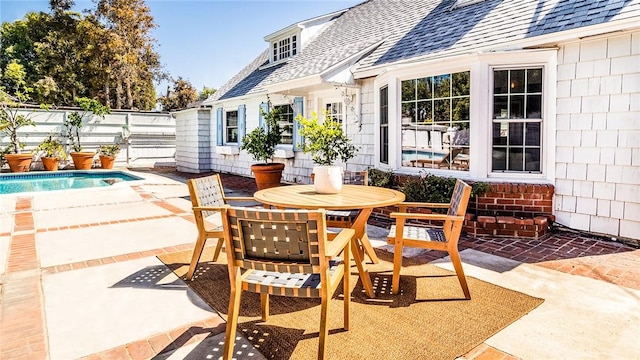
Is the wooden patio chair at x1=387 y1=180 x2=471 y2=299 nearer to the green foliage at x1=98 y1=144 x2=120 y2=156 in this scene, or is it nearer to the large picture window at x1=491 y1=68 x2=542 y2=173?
the large picture window at x1=491 y1=68 x2=542 y2=173

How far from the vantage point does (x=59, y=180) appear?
12.9 meters

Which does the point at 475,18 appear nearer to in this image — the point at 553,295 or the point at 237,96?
the point at 553,295

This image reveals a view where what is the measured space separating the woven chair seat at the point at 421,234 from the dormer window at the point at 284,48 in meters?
9.35

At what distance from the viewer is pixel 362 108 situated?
7977 mm

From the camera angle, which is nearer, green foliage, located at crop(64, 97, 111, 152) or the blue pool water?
the blue pool water

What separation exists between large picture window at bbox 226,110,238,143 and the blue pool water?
3106 millimetres

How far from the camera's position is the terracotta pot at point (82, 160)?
14.3 m

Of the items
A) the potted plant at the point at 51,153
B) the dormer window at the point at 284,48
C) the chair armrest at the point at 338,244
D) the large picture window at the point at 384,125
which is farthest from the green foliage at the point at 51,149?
the chair armrest at the point at 338,244

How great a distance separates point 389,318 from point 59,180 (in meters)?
13.6

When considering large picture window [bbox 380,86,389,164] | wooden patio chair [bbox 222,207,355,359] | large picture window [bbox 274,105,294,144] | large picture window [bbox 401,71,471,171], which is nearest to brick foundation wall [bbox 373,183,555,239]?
large picture window [bbox 401,71,471,171]

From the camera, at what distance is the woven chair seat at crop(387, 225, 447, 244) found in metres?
3.41

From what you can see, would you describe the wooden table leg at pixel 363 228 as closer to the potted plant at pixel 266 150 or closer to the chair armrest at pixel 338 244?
the chair armrest at pixel 338 244

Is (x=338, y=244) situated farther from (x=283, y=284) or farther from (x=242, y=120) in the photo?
(x=242, y=120)

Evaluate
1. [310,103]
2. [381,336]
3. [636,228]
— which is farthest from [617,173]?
[310,103]
